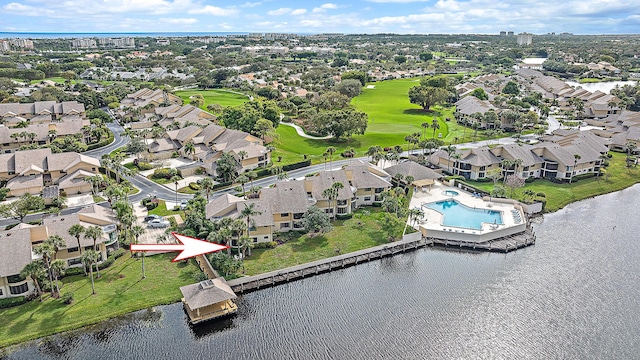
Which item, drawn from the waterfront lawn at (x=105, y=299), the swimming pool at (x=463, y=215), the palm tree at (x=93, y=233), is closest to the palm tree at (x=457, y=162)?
the swimming pool at (x=463, y=215)

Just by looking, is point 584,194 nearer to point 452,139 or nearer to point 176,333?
point 452,139

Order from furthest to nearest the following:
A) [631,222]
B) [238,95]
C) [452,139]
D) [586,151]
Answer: [238,95]
[452,139]
[586,151]
[631,222]

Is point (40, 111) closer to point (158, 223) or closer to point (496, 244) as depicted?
point (158, 223)

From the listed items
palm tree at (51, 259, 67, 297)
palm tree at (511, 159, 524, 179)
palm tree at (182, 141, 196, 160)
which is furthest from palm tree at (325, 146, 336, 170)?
palm tree at (51, 259, 67, 297)

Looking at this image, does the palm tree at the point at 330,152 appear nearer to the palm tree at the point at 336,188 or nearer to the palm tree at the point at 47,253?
the palm tree at the point at 336,188

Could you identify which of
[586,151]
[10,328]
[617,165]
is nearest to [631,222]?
[586,151]

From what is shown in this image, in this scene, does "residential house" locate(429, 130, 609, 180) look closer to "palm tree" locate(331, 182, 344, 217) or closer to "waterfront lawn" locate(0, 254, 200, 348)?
"palm tree" locate(331, 182, 344, 217)
